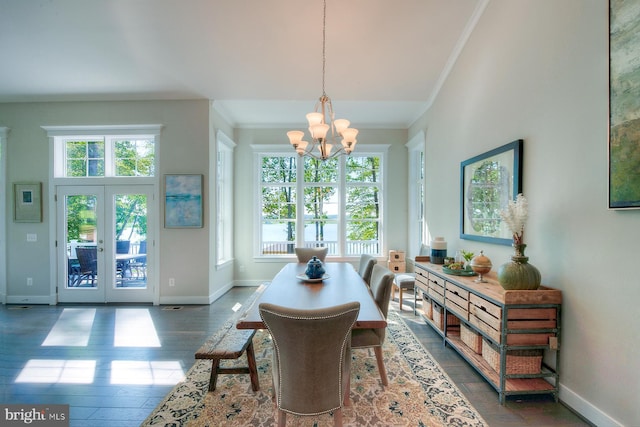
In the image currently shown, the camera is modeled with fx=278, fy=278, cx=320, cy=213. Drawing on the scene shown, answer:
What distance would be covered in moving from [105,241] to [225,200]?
6.27 feet

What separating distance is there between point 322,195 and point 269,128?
1.67 meters

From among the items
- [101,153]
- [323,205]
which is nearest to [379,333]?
[323,205]

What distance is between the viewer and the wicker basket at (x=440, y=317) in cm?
298

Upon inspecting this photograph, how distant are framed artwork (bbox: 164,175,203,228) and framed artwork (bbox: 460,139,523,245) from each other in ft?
12.1

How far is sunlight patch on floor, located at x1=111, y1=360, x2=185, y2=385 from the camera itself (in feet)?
7.63

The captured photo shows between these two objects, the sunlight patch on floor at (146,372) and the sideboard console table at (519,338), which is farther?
the sunlight patch on floor at (146,372)

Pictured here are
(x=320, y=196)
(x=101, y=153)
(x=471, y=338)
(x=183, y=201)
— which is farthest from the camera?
(x=320, y=196)

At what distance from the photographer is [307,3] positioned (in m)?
2.94

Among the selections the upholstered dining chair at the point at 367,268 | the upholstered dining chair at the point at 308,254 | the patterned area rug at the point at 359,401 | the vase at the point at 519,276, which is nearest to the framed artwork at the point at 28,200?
the patterned area rug at the point at 359,401

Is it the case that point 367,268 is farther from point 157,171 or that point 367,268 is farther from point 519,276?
point 157,171

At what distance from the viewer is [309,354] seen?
140cm

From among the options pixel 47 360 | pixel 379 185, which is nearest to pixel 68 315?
pixel 47 360

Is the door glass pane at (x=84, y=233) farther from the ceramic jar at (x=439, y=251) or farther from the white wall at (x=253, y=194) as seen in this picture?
the ceramic jar at (x=439, y=251)

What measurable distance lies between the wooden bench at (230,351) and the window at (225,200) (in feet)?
9.33
